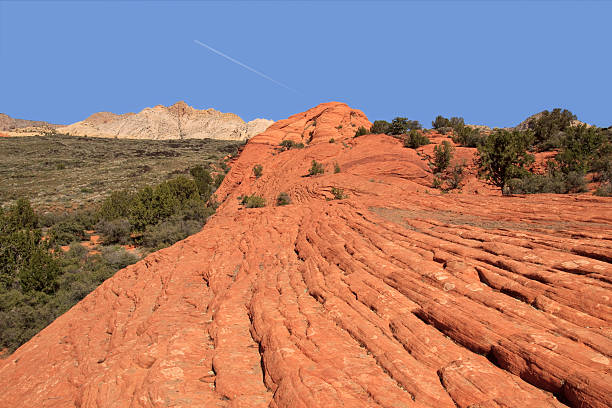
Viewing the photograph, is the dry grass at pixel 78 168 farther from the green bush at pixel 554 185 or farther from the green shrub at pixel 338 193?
the green bush at pixel 554 185

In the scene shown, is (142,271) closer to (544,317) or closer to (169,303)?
(169,303)

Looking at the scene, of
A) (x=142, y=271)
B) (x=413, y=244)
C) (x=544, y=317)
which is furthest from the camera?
(x=142, y=271)

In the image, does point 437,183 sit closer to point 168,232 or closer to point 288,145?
point 288,145

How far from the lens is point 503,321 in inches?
200

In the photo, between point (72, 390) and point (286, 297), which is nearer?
point (72, 390)

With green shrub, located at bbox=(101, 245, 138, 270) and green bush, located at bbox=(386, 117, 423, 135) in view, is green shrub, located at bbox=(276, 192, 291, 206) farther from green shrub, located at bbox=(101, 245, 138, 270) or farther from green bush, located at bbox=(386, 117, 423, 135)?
green bush, located at bbox=(386, 117, 423, 135)

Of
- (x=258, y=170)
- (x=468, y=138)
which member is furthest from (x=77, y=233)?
(x=468, y=138)

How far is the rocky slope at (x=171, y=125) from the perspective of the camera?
131 metres

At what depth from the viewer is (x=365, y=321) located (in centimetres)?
632

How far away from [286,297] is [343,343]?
8.87 feet

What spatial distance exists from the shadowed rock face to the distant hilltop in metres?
124

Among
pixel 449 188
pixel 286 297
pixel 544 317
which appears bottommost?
pixel 286 297

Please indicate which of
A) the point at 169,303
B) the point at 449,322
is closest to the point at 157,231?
the point at 169,303

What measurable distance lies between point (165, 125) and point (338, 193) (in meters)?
137
